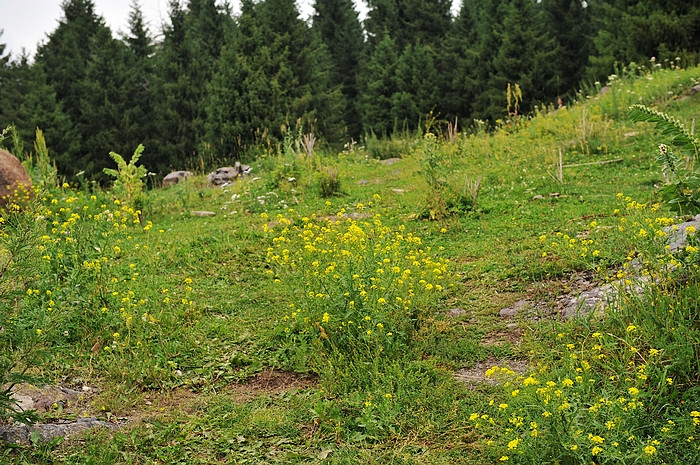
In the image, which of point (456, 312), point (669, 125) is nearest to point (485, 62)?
point (456, 312)

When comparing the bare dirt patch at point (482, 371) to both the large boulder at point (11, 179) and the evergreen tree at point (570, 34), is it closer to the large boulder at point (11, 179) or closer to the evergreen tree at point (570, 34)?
the large boulder at point (11, 179)

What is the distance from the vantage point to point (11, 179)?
7812mm

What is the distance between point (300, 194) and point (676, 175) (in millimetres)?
5837

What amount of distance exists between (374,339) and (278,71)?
1806 cm

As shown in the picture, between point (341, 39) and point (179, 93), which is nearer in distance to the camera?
point (179, 93)

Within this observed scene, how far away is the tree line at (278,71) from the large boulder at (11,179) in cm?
1199

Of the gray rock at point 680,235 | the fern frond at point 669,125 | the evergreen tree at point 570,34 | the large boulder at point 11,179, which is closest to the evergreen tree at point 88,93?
the large boulder at point 11,179

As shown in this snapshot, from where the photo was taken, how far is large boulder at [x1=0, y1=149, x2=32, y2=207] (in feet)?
25.0

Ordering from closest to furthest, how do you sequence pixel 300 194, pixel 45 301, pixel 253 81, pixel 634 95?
pixel 45 301
pixel 300 194
pixel 634 95
pixel 253 81

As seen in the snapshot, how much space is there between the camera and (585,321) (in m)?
3.90

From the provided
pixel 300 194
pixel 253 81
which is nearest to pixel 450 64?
pixel 253 81

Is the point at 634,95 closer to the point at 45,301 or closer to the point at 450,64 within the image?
the point at 45,301

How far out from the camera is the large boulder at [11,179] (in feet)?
25.0

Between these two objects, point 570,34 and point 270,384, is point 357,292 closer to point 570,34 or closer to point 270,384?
point 270,384
